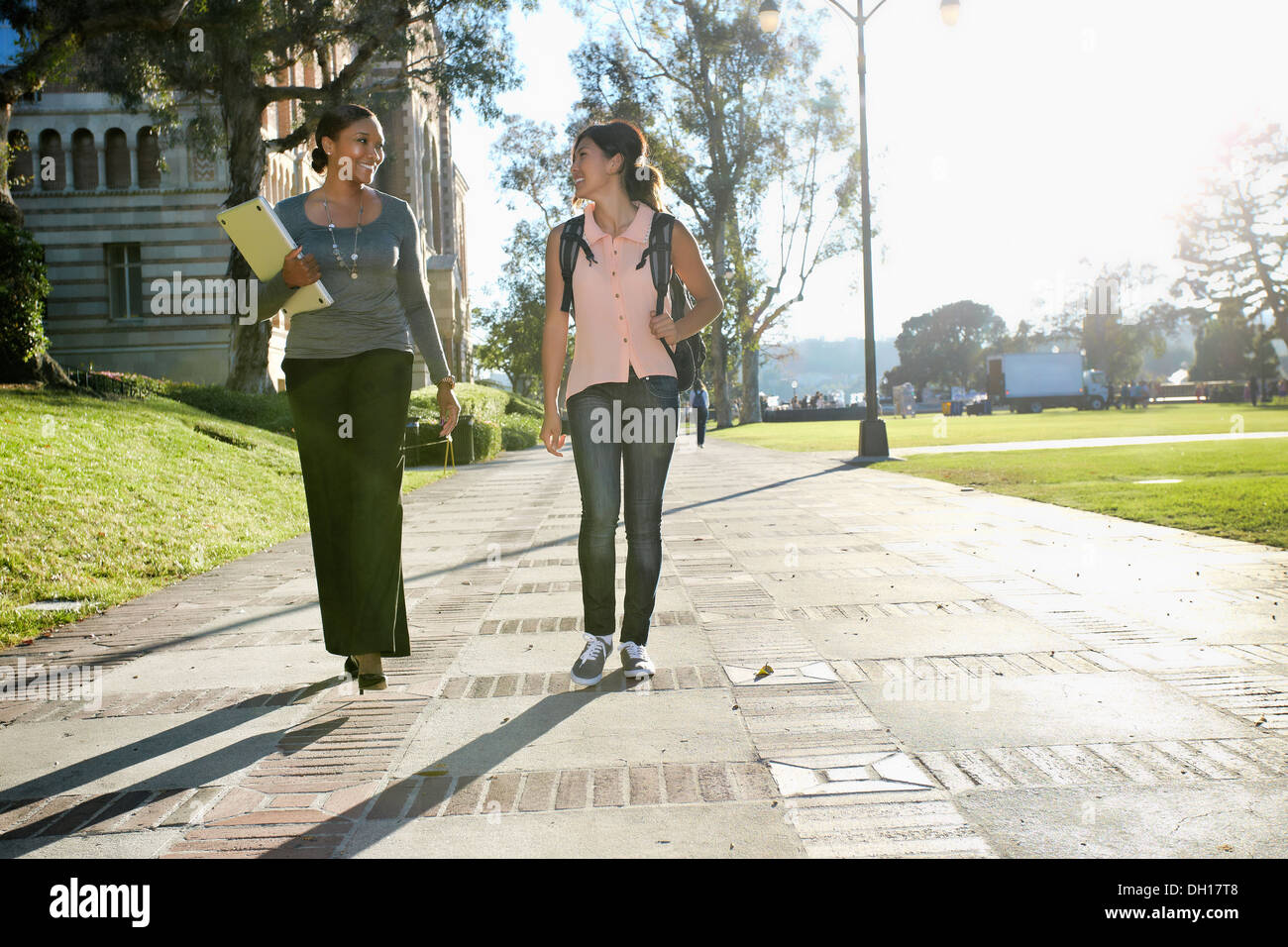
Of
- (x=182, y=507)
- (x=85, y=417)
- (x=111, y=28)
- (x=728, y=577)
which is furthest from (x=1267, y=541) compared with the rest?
(x=111, y=28)

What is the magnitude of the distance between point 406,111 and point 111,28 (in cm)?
3334

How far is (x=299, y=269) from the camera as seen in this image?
396cm

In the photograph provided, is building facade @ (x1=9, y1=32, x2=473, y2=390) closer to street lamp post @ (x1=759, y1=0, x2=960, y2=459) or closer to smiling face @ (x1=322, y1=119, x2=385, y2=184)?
street lamp post @ (x1=759, y1=0, x2=960, y2=459)

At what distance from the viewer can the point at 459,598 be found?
6.43m

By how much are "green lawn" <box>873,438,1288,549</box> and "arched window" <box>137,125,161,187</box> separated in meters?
25.6

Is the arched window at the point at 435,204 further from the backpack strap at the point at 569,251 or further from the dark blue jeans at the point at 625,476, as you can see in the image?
the dark blue jeans at the point at 625,476

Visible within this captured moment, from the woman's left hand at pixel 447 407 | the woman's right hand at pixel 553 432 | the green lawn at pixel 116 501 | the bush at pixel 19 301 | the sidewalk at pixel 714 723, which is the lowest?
the sidewalk at pixel 714 723

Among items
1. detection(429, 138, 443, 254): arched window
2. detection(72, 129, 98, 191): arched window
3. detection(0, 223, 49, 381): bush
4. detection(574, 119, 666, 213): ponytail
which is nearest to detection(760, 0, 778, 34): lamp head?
detection(0, 223, 49, 381): bush

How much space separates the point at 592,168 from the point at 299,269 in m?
1.17

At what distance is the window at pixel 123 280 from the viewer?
3325 centimetres

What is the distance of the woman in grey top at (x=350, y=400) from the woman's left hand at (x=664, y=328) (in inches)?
33.5

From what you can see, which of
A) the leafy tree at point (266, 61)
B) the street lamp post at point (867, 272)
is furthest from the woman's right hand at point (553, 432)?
the leafy tree at point (266, 61)

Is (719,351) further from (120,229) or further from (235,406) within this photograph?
(235,406)

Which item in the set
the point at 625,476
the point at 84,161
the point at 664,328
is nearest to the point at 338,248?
the point at 664,328
